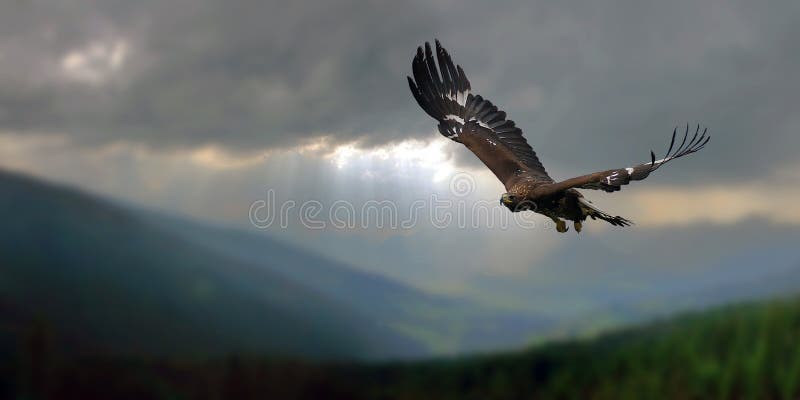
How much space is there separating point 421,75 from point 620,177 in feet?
14.5

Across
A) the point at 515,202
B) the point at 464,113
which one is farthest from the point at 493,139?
the point at 515,202

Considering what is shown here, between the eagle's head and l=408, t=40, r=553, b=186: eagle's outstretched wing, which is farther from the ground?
l=408, t=40, r=553, b=186: eagle's outstretched wing

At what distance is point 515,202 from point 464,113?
2.87 m

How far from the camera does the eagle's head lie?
25.0 feet

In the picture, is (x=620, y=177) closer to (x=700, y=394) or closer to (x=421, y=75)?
(x=421, y=75)

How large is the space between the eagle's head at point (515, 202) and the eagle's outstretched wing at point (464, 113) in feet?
4.87

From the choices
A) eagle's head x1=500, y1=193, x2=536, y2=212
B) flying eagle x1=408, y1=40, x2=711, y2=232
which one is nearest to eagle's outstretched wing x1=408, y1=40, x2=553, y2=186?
flying eagle x1=408, y1=40, x2=711, y2=232

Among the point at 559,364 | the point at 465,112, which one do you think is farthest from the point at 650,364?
the point at 465,112

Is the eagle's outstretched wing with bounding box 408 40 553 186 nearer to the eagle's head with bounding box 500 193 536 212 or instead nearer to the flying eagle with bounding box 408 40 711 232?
the flying eagle with bounding box 408 40 711 232

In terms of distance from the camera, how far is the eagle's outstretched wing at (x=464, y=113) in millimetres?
9492

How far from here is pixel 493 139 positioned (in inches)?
389

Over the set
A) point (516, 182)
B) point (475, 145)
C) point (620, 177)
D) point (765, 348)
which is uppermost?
point (475, 145)

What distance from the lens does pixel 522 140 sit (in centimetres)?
998

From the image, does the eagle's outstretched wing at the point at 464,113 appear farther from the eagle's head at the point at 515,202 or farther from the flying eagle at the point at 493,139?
the eagle's head at the point at 515,202
